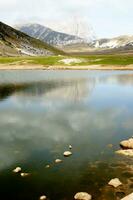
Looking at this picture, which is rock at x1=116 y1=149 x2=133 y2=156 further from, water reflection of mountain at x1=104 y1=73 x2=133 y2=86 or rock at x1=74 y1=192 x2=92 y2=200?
water reflection of mountain at x1=104 y1=73 x2=133 y2=86

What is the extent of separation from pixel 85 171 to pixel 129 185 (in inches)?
174

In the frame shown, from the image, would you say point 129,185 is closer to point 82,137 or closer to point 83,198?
point 83,198

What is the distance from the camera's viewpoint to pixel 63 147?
34.9 meters

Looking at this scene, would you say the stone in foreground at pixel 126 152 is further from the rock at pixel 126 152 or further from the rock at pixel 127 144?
the rock at pixel 127 144

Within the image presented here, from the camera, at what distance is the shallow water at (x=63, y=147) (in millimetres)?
25000

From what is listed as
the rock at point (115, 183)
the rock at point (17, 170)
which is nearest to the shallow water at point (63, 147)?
the rock at point (17, 170)

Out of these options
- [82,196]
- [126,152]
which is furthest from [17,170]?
[126,152]

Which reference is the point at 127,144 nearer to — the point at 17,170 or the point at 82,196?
the point at 17,170

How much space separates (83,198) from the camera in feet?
75.0

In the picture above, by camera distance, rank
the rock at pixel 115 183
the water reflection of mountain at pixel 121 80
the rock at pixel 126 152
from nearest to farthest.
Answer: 1. the rock at pixel 115 183
2. the rock at pixel 126 152
3. the water reflection of mountain at pixel 121 80

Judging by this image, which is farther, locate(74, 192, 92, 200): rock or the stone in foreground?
the stone in foreground

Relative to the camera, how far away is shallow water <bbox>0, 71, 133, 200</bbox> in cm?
2500

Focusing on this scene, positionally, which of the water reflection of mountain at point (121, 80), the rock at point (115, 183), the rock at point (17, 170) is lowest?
the water reflection of mountain at point (121, 80)

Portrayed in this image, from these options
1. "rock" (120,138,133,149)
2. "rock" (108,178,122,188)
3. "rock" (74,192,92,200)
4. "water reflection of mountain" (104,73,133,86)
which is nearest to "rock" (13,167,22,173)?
"rock" (74,192,92,200)
